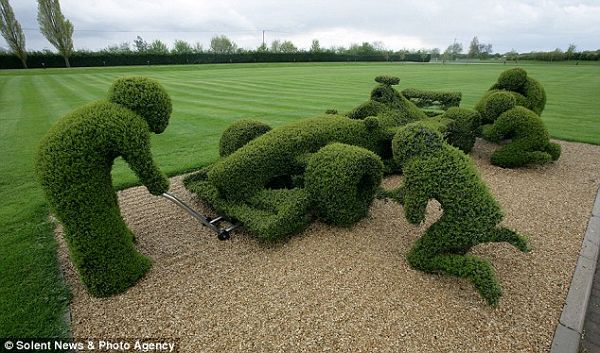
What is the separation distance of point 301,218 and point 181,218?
90.1 inches

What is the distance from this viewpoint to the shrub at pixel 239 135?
682 centimetres

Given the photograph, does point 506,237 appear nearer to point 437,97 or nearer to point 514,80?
point 437,97

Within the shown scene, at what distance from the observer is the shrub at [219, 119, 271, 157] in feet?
22.4


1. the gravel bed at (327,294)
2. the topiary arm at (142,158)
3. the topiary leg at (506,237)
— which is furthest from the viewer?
the topiary leg at (506,237)

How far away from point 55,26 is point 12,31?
17.5 feet

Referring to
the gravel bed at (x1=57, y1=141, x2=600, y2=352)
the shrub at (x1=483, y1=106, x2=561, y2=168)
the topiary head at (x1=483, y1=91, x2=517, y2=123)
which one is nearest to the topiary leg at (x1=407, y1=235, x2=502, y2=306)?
the gravel bed at (x1=57, y1=141, x2=600, y2=352)

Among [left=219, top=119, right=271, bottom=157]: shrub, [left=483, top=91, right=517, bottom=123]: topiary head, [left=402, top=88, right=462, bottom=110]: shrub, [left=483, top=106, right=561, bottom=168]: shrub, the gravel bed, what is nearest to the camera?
the gravel bed

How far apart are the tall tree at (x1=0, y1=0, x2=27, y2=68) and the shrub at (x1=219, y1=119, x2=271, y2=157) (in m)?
53.9

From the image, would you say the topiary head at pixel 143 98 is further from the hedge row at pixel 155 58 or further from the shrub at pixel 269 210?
the hedge row at pixel 155 58

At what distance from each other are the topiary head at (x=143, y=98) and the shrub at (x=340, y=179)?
2242 mm

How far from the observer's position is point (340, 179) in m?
5.16

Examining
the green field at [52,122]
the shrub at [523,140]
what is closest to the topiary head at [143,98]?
the green field at [52,122]

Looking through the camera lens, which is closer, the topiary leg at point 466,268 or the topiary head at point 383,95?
the topiary leg at point 466,268

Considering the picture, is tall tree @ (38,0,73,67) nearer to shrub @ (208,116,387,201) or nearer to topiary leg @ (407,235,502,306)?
shrub @ (208,116,387,201)
